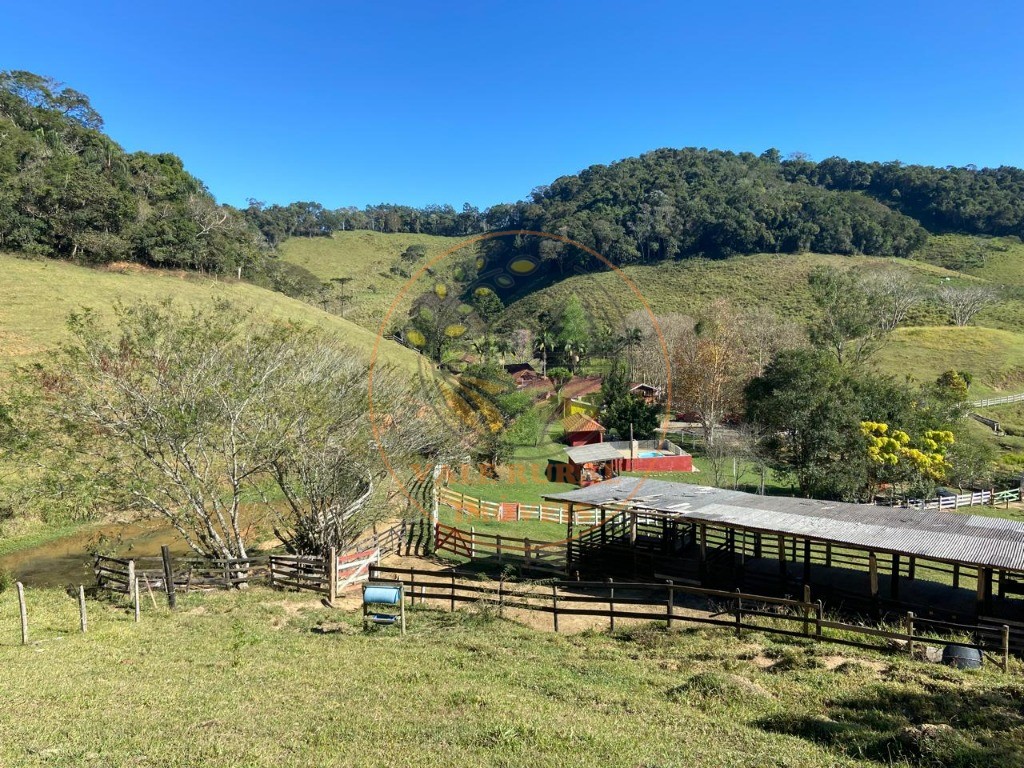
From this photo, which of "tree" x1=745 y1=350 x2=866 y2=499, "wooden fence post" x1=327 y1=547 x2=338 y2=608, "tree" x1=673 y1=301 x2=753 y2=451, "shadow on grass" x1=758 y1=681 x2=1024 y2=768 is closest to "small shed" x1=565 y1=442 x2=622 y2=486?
"tree" x1=745 y1=350 x2=866 y2=499

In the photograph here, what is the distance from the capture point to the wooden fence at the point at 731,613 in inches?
404

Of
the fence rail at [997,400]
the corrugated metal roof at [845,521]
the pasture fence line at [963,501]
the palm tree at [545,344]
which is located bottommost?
the pasture fence line at [963,501]

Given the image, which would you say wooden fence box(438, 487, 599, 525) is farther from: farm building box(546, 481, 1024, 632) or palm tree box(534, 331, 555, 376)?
palm tree box(534, 331, 555, 376)

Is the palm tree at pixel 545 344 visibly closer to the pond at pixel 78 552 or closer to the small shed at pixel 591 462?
the pond at pixel 78 552

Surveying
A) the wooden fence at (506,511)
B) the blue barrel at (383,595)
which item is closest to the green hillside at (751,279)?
the wooden fence at (506,511)

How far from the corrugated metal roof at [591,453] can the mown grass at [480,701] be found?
1339 centimetres

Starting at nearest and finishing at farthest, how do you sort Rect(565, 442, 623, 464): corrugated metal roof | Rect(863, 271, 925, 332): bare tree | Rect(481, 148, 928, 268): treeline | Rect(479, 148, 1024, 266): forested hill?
Rect(565, 442, 623, 464): corrugated metal roof, Rect(863, 271, 925, 332): bare tree, Rect(481, 148, 928, 268): treeline, Rect(479, 148, 1024, 266): forested hill

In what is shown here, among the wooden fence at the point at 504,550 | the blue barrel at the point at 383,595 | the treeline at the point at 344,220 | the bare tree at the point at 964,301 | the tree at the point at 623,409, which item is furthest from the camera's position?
the treeline at the point at 344,220

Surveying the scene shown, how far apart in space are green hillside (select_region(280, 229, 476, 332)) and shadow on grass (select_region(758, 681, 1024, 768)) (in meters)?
56.7

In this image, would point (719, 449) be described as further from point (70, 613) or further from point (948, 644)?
point (70, 613)

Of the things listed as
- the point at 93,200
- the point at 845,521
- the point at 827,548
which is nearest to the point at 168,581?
the point at 845,521

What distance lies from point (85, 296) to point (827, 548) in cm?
5174

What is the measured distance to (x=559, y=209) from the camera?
23016 millimetres

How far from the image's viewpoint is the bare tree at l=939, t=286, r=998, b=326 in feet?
236
